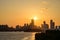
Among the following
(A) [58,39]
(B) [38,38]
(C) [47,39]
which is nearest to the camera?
(A) [58,39]

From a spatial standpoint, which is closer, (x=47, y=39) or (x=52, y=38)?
(x=52, y=38)

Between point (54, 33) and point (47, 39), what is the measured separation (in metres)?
3.63

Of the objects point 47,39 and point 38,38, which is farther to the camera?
point 38,38

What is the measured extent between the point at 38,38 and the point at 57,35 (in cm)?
1267

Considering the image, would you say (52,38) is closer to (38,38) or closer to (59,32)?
(59,32)

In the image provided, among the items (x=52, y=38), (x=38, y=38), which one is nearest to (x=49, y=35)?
(x=52, y=38)

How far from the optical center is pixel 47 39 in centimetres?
4072

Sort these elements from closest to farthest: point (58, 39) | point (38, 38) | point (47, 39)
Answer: point (58, 39), point (47, 39), point (38, 38)

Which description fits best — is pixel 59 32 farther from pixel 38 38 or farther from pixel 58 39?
pixel 38 38

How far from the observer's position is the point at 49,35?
38625 millimetres

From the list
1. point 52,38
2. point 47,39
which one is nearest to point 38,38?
point 47,39

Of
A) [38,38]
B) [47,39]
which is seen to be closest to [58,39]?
[47,39]

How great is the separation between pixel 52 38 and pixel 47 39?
3194mm

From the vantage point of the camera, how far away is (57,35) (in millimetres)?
37062
